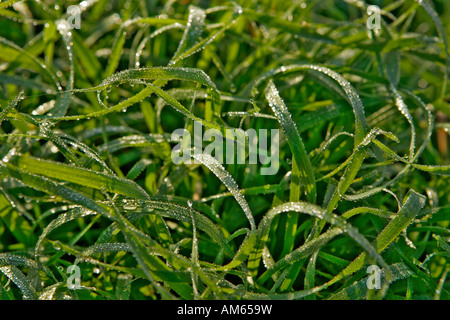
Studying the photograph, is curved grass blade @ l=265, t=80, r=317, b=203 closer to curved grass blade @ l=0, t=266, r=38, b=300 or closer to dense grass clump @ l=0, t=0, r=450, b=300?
dense grass clump @ l=0, t=0, r=450, b=300

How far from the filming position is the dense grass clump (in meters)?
0.71

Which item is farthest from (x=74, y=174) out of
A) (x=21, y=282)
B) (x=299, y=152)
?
(x=299, y=152)

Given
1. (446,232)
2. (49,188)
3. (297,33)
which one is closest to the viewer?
(49,188)

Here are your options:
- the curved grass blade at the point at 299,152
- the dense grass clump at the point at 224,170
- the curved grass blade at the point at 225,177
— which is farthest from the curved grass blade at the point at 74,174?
the curved grass blade at the point at 299,152

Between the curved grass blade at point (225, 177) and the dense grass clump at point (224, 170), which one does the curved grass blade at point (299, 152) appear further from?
the curved grass blade at point (225, 177)

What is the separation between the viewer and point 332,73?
0.83 m

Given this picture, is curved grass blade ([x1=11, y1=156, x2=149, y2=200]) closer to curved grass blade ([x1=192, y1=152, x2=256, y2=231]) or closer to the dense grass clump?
the dense grass clump

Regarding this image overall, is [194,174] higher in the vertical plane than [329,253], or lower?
higher

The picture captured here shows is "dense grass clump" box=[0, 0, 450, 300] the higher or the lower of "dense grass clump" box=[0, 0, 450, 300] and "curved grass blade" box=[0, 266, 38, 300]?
the higher

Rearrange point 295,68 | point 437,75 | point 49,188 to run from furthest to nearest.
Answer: point 437,75, point 295,68, point 49,188

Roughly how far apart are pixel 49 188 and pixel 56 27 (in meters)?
0.53

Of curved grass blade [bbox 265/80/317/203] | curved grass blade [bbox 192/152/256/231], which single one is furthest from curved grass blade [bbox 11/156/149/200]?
curved grass blade [bbox 265/80/317/203]

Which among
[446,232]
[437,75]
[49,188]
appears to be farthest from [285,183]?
[437,75]
